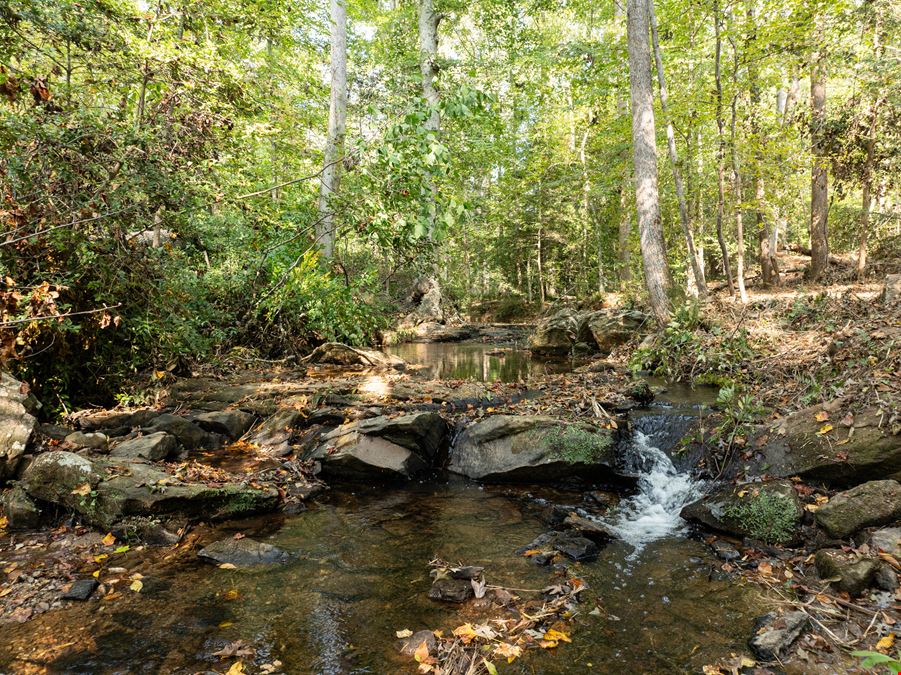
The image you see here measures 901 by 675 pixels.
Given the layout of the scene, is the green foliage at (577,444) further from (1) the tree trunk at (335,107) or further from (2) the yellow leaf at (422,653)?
(1) the tree trunk at (335,107)

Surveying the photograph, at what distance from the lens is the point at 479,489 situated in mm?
5984

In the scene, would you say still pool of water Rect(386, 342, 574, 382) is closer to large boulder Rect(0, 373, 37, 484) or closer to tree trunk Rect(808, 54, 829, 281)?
large boulder Rect(0, 373, 37, 484)

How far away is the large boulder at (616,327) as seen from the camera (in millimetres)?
13109

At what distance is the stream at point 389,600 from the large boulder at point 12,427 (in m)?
2.35

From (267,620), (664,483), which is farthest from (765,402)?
(267,620)

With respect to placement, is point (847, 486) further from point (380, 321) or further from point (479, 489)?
point (380, 321)

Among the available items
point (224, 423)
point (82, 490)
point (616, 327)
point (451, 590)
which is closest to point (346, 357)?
point (224, 423)

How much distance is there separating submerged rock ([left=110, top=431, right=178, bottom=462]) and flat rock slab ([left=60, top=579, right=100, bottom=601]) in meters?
2.22

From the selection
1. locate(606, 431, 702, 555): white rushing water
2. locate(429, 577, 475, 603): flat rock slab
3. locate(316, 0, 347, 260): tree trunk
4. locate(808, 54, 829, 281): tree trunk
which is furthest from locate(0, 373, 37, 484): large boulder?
locate(808, 54, 829, 281): tree trunk

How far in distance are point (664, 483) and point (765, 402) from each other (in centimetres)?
190

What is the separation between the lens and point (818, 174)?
47.5ft

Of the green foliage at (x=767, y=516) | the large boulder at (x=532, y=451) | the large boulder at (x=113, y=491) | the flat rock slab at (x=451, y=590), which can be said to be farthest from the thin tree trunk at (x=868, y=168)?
the large boulder at (x=113, y=491)

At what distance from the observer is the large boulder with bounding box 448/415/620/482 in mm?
5914

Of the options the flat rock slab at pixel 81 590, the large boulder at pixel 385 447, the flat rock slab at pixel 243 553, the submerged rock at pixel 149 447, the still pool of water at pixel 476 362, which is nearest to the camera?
the flat rock slab at pixel 81 590
